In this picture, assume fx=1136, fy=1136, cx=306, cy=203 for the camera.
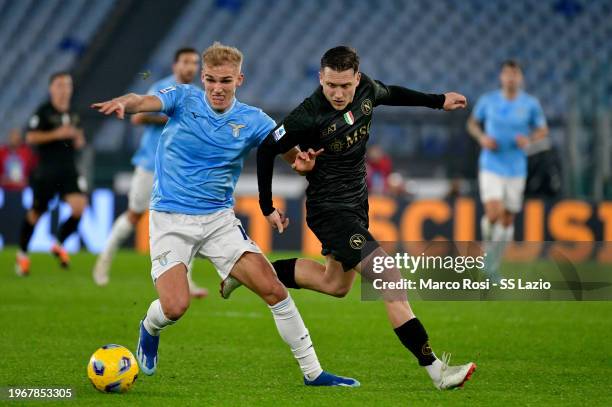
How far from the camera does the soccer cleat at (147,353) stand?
6.23 metres

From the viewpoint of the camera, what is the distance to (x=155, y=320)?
6.16 m

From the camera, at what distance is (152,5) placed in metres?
19.1

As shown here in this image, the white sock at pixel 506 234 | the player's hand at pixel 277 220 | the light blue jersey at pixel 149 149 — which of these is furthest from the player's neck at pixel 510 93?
the player's hand at pixel 277 220

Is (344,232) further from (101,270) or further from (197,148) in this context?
(101,270)

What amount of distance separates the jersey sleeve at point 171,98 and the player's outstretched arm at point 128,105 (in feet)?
0.22

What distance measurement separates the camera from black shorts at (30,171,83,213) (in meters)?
12.3

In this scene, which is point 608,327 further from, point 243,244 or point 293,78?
point 293,78

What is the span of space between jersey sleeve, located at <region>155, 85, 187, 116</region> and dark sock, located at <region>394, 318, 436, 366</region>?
1.73m

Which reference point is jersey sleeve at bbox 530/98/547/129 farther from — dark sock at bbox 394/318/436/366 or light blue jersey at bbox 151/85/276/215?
dark sock at bbox 394/318/436/366

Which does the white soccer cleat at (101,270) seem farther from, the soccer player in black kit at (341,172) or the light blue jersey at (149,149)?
the soccer player in black kit at (341,172)

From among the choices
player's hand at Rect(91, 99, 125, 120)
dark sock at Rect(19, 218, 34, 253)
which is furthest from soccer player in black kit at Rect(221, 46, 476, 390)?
dark sock at Rect(19, 218, 34, 253)

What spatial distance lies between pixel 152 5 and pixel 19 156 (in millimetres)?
3387

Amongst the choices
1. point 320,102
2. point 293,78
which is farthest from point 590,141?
point 320,102

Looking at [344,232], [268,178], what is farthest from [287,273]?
[268,178]
